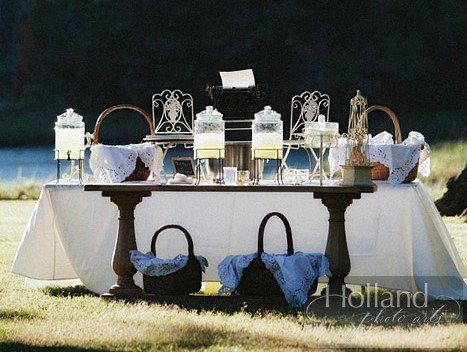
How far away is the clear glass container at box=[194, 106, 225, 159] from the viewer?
4695 millimetres

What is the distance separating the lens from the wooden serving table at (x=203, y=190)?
15.0 feet

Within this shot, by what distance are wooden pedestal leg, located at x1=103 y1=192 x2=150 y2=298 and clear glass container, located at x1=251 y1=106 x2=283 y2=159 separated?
54 cm

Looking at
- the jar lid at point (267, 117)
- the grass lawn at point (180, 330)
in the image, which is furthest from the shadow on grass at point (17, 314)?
the jar lid at point (267, 117)

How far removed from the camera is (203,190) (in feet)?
15.1

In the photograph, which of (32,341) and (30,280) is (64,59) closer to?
(30,280)

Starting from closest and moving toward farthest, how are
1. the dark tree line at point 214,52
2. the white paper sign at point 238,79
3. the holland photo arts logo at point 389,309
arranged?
the holland photo arts logo at point 389,309 < the white paper sign at point 238,79 < the dark tree line at point 214,52

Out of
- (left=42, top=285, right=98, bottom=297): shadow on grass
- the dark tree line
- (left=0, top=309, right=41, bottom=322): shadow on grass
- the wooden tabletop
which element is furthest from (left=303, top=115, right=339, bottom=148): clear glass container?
the dark tree line

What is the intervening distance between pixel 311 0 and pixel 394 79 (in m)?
1.27

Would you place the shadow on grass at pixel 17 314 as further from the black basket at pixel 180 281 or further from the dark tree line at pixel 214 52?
the dark tree line at pixel 214 52

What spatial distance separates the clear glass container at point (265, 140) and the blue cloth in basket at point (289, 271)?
1.41 ft

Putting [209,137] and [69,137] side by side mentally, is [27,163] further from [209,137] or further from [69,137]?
[209,137]

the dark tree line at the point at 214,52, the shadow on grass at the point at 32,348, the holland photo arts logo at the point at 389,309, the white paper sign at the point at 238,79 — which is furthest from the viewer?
the dark tree line at the point at 214,52

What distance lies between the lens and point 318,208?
5285 mm

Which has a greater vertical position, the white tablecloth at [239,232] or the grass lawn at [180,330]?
the white tablecloth at [239,232]
